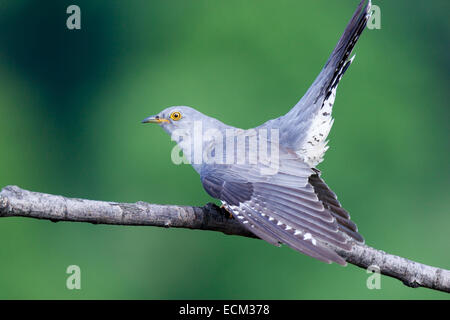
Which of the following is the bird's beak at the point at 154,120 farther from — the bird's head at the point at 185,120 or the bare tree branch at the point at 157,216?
the bare tree branch at the point at 157,216

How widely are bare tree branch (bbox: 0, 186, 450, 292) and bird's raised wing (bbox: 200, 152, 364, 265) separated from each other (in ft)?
0.32

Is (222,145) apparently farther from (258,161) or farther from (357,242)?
(357,242)

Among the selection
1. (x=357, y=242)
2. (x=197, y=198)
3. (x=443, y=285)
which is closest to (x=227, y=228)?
(x=357, y=242)

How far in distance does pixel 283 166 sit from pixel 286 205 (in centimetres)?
30

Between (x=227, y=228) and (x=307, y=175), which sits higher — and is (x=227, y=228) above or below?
below

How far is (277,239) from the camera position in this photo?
6.36ft

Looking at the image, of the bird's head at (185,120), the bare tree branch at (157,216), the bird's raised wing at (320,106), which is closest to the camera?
the bare tree branch at (157,216)

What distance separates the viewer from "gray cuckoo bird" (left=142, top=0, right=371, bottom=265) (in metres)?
1.97

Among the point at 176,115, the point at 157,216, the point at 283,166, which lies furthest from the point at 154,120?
the point at 157,216

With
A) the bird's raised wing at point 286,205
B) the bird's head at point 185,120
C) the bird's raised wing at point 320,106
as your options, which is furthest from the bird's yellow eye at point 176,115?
the bird's raised wing at point 320,106

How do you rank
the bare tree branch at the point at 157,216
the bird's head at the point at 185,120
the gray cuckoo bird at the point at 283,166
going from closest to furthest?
the bare tree branch at the point at 157,216, the gray cuckoo bird at the point at 283,166, the bird's head at the point at 185,120

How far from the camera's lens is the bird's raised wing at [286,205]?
1864mm

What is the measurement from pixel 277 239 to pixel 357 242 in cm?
46

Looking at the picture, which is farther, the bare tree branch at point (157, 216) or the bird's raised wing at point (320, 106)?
the bird's raised wing at point (320, 106)
